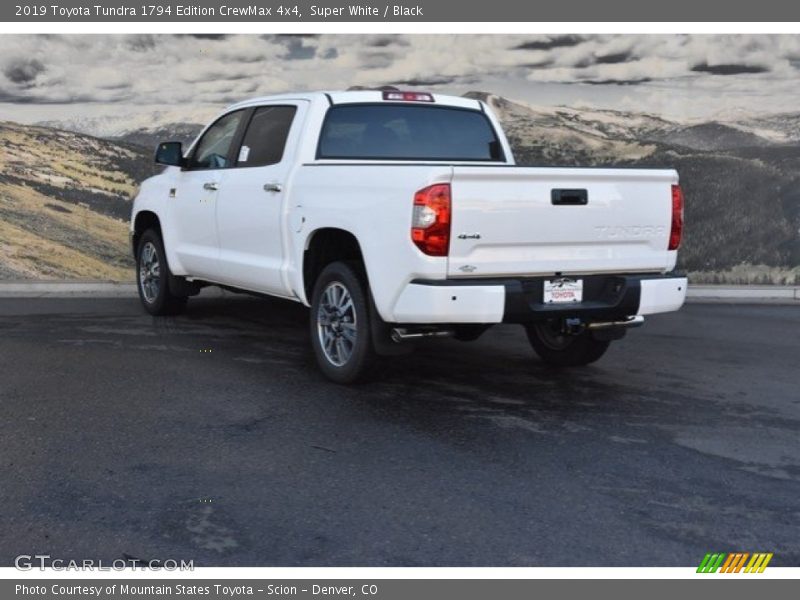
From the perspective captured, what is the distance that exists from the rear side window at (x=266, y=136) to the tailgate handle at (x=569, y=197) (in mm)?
2342

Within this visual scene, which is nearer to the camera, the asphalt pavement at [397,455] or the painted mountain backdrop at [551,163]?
the asphalt pavement at [397,455]

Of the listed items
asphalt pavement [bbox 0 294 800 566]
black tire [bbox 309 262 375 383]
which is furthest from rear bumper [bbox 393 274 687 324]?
asphalt pavement [bbox 0 294 800 566]

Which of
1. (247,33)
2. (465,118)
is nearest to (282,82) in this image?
(247,33)

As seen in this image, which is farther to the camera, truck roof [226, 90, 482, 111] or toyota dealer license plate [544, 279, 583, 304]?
truck roof [226, 90, 482, 111]

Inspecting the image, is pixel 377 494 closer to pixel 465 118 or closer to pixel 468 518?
pixel 468 518

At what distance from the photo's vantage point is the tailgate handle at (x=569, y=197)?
6102 mm

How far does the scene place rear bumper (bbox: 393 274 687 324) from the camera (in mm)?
5844

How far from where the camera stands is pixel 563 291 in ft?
20.5

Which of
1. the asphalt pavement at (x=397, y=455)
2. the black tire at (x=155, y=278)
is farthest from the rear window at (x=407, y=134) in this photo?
the black tire at (x=155, y=278)

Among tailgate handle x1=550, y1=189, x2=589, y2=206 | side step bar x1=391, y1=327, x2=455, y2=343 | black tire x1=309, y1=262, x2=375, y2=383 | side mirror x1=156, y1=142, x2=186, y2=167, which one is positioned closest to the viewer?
tailgate handle x1=550, y1=189, x2=589, y2=206

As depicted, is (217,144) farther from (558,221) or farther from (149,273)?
(558,221)

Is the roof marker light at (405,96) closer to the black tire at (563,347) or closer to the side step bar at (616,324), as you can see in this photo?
the black tire at (563,347)

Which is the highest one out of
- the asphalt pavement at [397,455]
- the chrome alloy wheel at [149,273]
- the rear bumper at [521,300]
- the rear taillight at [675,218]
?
the rear taillight at [675,218]

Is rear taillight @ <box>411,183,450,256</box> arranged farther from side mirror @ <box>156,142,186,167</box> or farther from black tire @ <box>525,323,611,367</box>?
side mirror @ <box>156,142,186,167</box>
